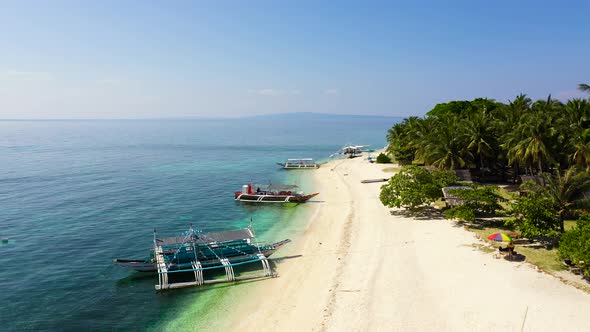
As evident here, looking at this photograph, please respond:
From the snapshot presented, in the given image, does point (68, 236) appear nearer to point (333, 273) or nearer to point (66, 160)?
point (333, 273)

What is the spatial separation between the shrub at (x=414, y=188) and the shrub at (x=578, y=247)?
1534 centimetres

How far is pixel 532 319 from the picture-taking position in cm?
2009

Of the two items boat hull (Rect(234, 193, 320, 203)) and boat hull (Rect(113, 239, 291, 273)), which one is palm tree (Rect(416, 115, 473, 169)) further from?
boat hull (Rect(113, 239, 291, 273))

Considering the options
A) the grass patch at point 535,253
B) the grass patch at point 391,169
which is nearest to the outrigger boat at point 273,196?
the grass patch at point 535,253

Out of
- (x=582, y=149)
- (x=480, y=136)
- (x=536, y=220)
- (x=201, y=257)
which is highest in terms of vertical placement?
(x=480, y=136)

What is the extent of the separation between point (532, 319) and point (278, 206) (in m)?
37.7

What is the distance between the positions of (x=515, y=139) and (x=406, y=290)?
33.9 meters

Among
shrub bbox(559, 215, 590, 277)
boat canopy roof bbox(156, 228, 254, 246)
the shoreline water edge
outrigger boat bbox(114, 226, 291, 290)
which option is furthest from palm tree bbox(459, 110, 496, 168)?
boat canopy roof bbox(156, 228, 254, 246)

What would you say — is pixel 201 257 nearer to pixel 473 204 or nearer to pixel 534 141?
pixel 473 204

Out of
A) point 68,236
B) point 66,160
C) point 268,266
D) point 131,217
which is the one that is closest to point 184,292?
point 268,266

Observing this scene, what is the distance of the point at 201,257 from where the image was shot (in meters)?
31.5

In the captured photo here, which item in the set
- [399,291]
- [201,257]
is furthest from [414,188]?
[201,257]

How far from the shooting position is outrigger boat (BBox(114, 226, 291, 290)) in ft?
94.2

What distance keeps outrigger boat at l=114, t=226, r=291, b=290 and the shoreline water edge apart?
1927 mm
